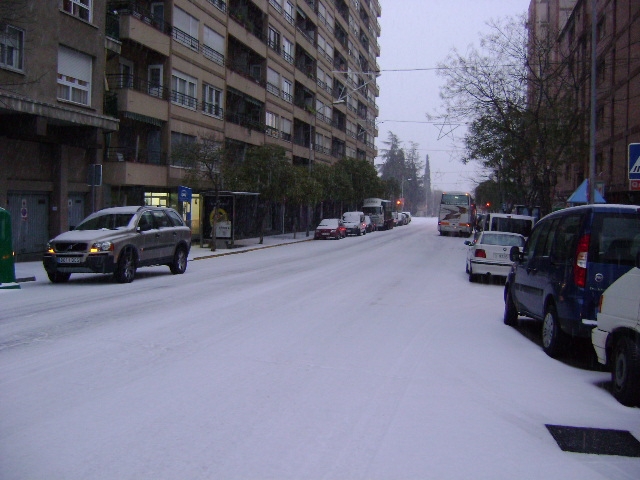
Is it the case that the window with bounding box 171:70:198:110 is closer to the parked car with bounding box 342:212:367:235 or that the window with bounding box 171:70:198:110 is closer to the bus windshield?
the parked car with bounding box 342:212:367:235

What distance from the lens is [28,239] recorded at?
22.2 m

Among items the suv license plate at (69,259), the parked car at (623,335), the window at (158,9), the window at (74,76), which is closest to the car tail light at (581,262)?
the parked car at (623,335)

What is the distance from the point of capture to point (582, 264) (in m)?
7.79

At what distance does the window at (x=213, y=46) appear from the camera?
1403 inches

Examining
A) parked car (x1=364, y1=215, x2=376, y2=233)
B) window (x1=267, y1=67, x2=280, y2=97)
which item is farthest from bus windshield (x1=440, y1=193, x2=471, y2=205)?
window (x1=267, y1=67, x2=280, y2=97)

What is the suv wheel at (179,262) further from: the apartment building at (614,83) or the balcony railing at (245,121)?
the balcony railing at (245,121)

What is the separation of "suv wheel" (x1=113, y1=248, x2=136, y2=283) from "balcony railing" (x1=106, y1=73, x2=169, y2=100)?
14.2 metres

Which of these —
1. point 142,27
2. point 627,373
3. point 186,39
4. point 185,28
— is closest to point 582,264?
point 627,373

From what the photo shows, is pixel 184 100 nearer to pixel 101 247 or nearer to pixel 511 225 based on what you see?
pixel 511 225

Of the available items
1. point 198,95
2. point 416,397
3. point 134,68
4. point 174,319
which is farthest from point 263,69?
point 416,397

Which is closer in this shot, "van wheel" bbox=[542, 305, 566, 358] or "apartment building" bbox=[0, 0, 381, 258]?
"van wheel" bbox=[542, 305, 566, 358]

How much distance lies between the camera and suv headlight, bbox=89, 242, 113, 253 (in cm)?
1492

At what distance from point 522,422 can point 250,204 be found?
32.3 metres

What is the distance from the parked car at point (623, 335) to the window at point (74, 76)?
67.5ft
